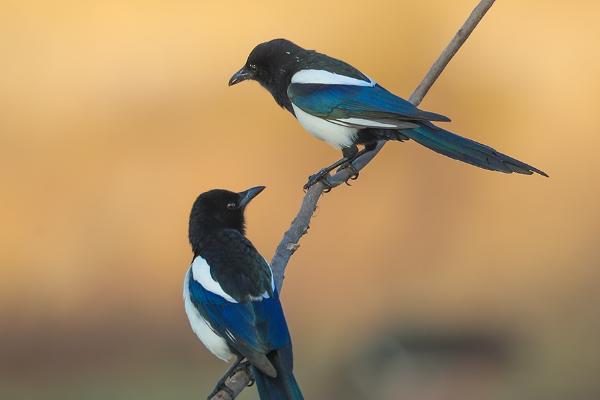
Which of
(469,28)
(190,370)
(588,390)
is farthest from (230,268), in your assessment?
(588,390)

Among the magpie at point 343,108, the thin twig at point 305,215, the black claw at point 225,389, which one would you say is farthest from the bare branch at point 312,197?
the black claw at point 225,389

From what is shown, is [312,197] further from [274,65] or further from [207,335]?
[274,65]

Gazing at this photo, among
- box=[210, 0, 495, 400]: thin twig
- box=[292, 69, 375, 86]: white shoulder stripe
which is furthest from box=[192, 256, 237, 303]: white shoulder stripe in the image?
box=[292, 69, 375, 86]: white shoulder stripe

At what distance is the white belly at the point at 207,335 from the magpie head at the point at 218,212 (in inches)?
8.8

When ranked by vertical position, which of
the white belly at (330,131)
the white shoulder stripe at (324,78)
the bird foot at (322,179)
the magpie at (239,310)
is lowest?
the magpie at (239,310)

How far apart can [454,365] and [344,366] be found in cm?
45

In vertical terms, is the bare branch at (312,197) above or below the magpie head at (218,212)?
below

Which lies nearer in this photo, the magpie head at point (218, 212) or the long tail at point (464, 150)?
the long tail at point (464, 150)

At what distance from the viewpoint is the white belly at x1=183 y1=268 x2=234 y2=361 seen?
9.58 feet

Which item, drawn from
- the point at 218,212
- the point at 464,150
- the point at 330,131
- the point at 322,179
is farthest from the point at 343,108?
the point at 464,150

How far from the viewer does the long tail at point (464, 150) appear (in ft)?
9.02

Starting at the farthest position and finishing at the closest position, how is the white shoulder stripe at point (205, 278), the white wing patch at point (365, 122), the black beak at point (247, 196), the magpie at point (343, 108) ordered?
the black beak at point (247, 196), the white wing patch at point (365, 122), the magpie at point (343, 108), the white shoulder stripe at point (205, 278)

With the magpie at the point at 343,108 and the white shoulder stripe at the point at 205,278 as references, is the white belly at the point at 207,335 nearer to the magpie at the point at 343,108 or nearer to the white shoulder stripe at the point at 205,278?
the white shoulder stripe at the point at 205,278

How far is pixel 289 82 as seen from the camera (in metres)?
3.65
